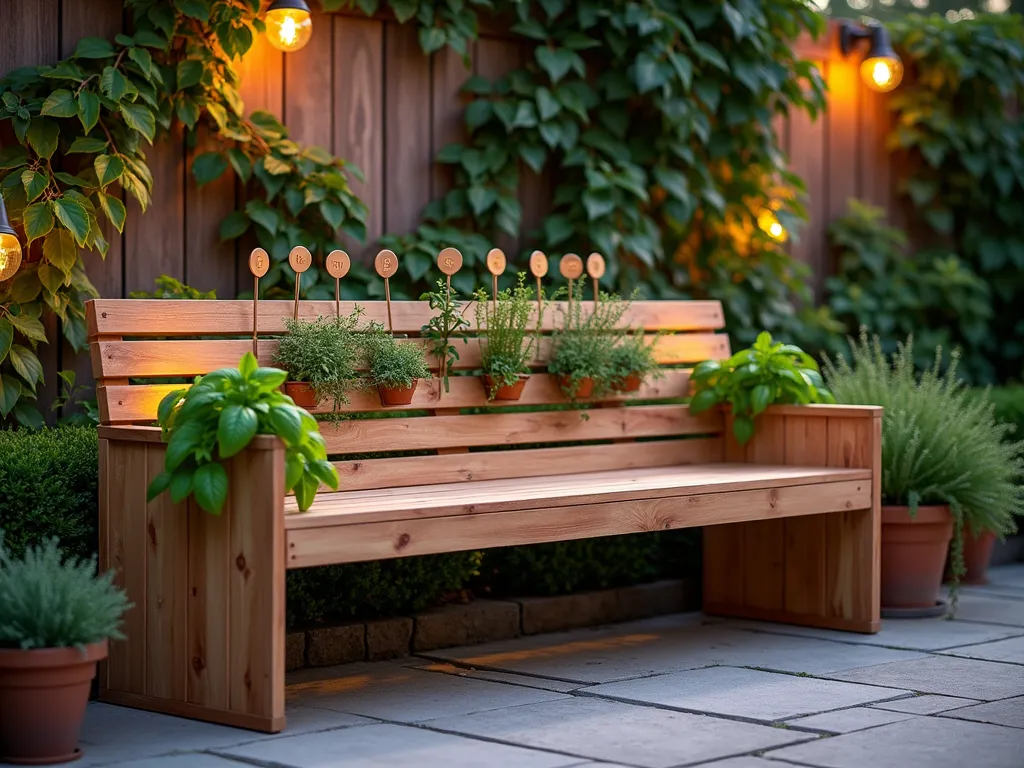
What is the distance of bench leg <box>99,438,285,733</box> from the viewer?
137 inches

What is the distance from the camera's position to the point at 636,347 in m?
5.00

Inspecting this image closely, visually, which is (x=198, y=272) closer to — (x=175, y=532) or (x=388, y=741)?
(x=175, y=532)

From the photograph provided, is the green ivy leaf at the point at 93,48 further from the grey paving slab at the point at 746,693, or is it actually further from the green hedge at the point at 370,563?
the grey paving slab at the point at 746,693

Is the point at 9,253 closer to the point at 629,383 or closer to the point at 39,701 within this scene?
the point at 39,701

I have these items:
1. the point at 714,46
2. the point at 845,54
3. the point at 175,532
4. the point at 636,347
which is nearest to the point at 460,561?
the point at 636,347

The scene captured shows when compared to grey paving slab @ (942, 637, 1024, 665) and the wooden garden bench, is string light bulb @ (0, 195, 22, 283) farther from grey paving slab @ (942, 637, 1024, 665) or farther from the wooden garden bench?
grey paving slab @ (942, 637, 1024, 665)

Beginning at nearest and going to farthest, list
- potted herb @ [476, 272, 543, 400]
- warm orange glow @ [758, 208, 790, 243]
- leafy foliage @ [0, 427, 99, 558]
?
leafy foliage @ [0, 427, 99, 558] → potted herb @ [476, 272, 543, 400] → warm orange glow @ [758, 208, 790, 243]

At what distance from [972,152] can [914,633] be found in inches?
131

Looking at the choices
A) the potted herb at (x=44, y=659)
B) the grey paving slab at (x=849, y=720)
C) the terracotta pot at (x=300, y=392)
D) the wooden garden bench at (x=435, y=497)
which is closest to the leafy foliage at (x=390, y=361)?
the wooden garden bench at (x=435, y=497)

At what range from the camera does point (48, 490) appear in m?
3.89

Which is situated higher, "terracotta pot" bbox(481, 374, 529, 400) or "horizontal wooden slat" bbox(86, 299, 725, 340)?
"horizontal wooden slat" bbox(86, 299, 725, 340)

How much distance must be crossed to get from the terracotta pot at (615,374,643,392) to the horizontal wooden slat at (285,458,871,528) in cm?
29

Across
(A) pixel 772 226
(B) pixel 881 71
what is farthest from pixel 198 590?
(B) pixel 881 71

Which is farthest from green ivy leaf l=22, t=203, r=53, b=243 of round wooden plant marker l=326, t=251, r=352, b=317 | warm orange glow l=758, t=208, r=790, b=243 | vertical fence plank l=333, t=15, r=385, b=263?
warm orange glow l=758, t=208, r=790, b=243
